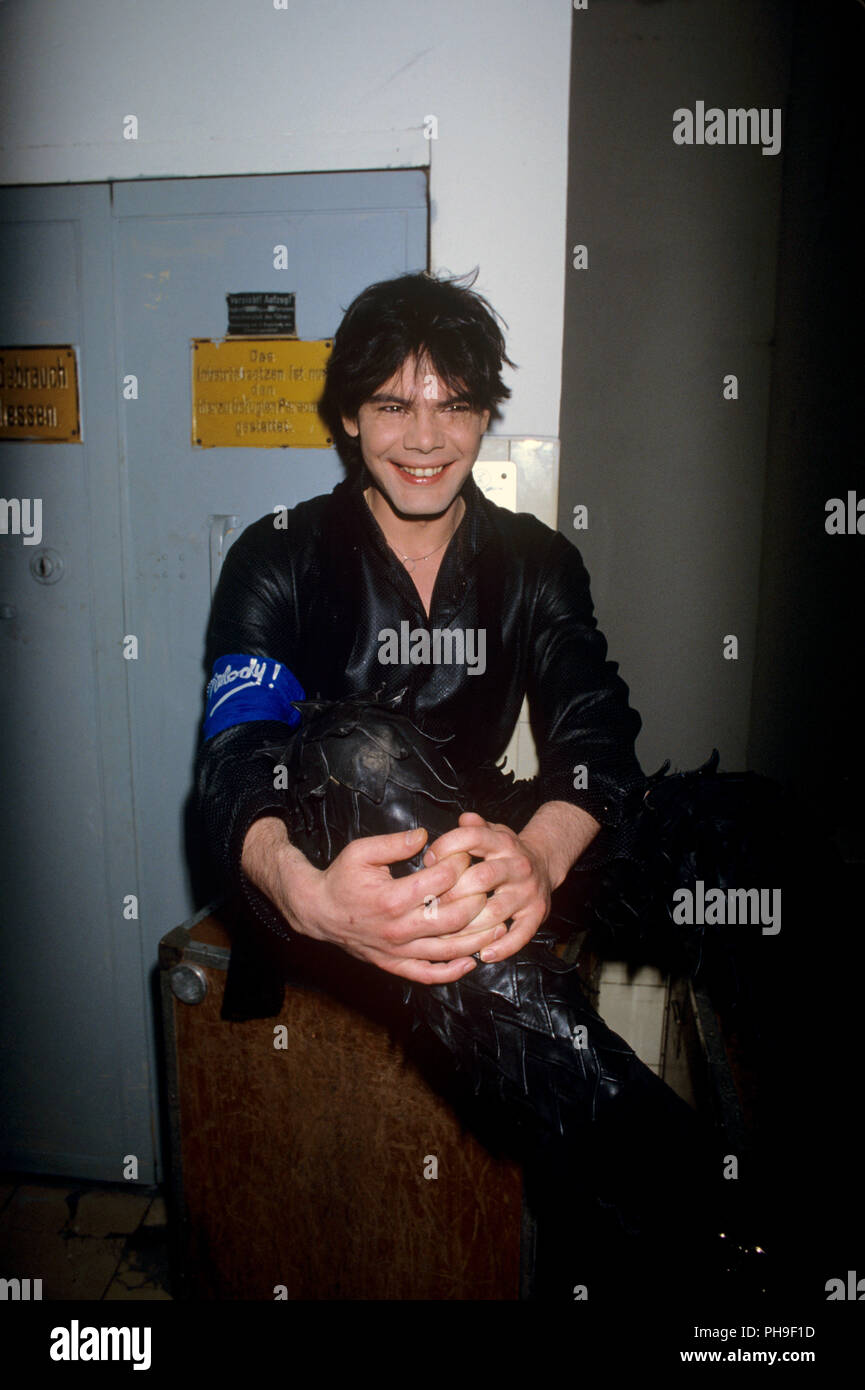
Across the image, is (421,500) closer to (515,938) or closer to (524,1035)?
(515,938)

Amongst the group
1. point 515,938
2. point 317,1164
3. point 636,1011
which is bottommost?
point 636,1011

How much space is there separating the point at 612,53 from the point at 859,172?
95 centimetres

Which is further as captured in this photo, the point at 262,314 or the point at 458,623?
the point at 262,314

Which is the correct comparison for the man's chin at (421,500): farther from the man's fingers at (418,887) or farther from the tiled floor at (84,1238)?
the tiled floor at (84,1238)

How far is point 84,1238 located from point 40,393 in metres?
2.00

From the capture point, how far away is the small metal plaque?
1.52 m

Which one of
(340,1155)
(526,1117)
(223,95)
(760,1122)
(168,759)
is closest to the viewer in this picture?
(526,1117)

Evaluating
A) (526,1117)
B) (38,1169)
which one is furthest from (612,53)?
(38,1169)

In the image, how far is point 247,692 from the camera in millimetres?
1145

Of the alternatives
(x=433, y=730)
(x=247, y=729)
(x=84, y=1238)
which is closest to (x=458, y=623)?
(x=433, y=730)

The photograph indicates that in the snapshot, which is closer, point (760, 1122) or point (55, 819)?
point (760, 1122)

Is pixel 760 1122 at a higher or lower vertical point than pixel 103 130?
lower
